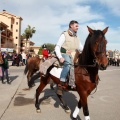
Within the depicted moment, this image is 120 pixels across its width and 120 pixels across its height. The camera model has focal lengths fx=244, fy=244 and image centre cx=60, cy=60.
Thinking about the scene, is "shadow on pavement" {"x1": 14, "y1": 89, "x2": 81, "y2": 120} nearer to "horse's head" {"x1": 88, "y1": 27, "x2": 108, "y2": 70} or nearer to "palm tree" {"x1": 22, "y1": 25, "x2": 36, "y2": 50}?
"horse's head" {"x1": 88, "y1": 27, "x2": 108, "y2": 70}

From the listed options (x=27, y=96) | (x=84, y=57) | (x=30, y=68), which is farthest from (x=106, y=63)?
(x=30, y=68)

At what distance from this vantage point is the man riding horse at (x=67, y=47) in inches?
220

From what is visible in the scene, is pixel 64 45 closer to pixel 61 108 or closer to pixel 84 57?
pixel 84 57

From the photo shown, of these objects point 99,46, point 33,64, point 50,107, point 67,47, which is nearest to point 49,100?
point 50,107

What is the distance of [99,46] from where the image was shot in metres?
4.46

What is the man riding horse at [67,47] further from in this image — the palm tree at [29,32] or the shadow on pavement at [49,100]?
the palm tree at [29,32]

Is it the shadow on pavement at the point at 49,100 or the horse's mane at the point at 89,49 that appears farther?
the shadow on pavement at the point at 49,100

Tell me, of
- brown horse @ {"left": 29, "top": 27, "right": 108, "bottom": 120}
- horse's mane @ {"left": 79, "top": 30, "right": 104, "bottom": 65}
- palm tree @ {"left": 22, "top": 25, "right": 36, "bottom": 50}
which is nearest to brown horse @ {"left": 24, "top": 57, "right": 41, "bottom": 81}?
brown horse @ {"left": 29, "top": 27, "right": 108, "bottom": 120}

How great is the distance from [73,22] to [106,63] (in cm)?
164

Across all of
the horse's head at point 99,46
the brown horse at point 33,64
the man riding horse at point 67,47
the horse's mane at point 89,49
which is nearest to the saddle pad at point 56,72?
the man riding horse at point 67,47

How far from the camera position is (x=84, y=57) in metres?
5.15

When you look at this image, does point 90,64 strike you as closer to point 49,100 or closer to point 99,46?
point 99,46

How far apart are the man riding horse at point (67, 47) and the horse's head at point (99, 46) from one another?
102 cm

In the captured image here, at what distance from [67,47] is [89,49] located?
0.98m
